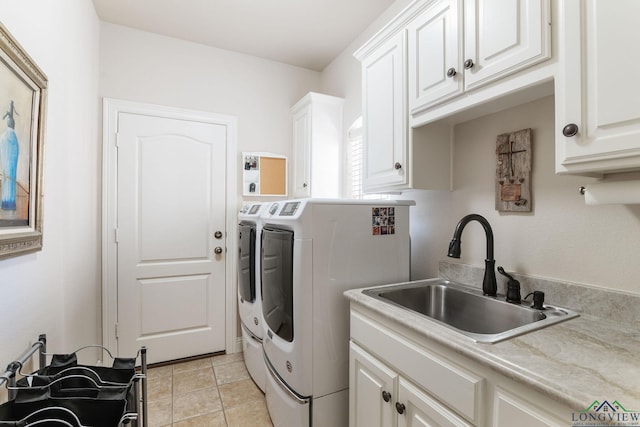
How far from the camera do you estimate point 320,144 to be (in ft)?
8.79

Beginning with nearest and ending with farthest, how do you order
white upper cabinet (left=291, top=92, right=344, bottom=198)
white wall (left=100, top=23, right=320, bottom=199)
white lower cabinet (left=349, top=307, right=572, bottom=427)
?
1. white lower cabinet (left=349, top=307, right=572, bottom=427)
2. white wall (left=100, top=23, right=320, bottom=199)
3. white upper cabinet (left=291, top=92, right=344, bottom=198)

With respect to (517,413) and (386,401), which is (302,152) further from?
(517,413)

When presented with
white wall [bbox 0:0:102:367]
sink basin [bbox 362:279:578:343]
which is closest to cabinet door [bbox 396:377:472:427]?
sink basin [bbox 362:279:578:343]

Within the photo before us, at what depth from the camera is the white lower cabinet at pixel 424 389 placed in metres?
0.76

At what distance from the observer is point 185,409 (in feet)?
6.45

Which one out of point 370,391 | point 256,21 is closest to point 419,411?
point 370,391

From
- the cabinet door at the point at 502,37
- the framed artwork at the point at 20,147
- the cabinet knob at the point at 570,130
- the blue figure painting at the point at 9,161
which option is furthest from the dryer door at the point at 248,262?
the cabinet knob at the point at 570,130

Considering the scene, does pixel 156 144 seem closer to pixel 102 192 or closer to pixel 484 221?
pixel 102 192

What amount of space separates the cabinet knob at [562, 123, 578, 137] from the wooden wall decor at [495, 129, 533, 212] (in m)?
0.48

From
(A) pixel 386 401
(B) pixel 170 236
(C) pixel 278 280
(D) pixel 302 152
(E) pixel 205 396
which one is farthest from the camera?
(D) pixel 302 152

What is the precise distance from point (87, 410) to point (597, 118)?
159 centimetres

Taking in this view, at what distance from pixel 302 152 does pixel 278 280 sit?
4.87 ft

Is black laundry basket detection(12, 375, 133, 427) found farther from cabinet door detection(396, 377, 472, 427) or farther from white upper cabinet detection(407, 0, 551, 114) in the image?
white upper cabinet detection(407, 0, 551, 114)

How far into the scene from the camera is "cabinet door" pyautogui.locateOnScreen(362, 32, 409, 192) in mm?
1584
